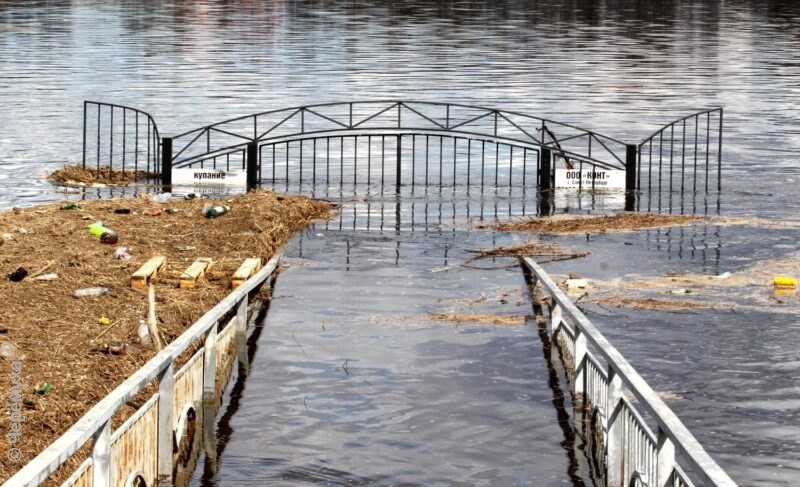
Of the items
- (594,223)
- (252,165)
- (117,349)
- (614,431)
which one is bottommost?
(594,223)

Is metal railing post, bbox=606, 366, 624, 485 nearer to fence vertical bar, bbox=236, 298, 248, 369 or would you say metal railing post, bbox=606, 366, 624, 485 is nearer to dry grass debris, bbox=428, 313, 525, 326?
fence vertical bar, bbox=236, 298, 248, 369

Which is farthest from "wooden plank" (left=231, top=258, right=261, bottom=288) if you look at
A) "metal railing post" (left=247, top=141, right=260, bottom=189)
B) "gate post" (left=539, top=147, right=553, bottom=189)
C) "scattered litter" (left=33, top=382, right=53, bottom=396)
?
"gate post" (left=539, top=147, right=553, bottom=189)

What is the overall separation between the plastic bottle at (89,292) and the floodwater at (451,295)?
181 cm

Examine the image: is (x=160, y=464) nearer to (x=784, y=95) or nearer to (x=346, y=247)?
(x=346, y=247)

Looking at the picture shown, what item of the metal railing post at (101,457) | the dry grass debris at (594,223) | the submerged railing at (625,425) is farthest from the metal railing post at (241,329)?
the dry grass debris at (594,223)

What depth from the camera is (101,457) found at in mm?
8914

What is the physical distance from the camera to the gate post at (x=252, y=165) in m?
29.0

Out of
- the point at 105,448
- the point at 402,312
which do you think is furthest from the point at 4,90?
the point at 105,448

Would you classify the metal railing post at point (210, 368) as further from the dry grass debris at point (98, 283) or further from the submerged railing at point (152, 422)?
the dry grass debris at point (98, 283)

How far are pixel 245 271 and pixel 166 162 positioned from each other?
11.6m

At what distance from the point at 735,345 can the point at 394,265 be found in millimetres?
6025

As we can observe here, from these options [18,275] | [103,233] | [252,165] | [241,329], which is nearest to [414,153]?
[252,165]

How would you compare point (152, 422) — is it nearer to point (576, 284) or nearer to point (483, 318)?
point (483, 318)

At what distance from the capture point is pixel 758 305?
60.4ft
